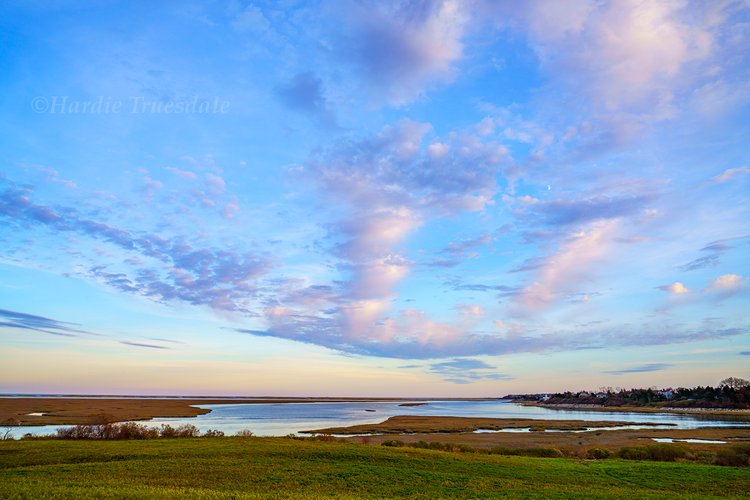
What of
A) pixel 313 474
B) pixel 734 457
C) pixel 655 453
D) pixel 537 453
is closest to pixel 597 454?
pixel 655 453

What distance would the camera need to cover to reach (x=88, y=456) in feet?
97.5

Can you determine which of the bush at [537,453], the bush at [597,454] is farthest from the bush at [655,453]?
the bush at [537,453]

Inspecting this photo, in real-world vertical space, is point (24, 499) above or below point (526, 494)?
above

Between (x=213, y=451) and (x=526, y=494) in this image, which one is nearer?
(x=526, y=494)

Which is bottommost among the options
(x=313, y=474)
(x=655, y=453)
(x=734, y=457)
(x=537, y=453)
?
(x=537, y=453)

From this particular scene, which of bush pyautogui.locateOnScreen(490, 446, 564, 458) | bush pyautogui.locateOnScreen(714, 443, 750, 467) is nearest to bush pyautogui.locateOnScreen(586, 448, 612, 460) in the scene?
bush pyautogui.locateOnScreen(490, 446, 564, 458)

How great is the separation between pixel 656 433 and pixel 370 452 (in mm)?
65847

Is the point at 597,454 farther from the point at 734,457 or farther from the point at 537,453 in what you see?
the point at 734,457

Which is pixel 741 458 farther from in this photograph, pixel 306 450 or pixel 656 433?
pixel 656 433

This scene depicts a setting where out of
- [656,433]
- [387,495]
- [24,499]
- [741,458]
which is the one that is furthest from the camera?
[656,433]

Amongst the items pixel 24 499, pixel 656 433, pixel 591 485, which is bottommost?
pixel 656 433

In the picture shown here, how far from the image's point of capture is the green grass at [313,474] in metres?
19.9

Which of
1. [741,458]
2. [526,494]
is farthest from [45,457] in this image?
[741,458]

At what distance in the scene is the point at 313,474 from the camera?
25250 millimetres
